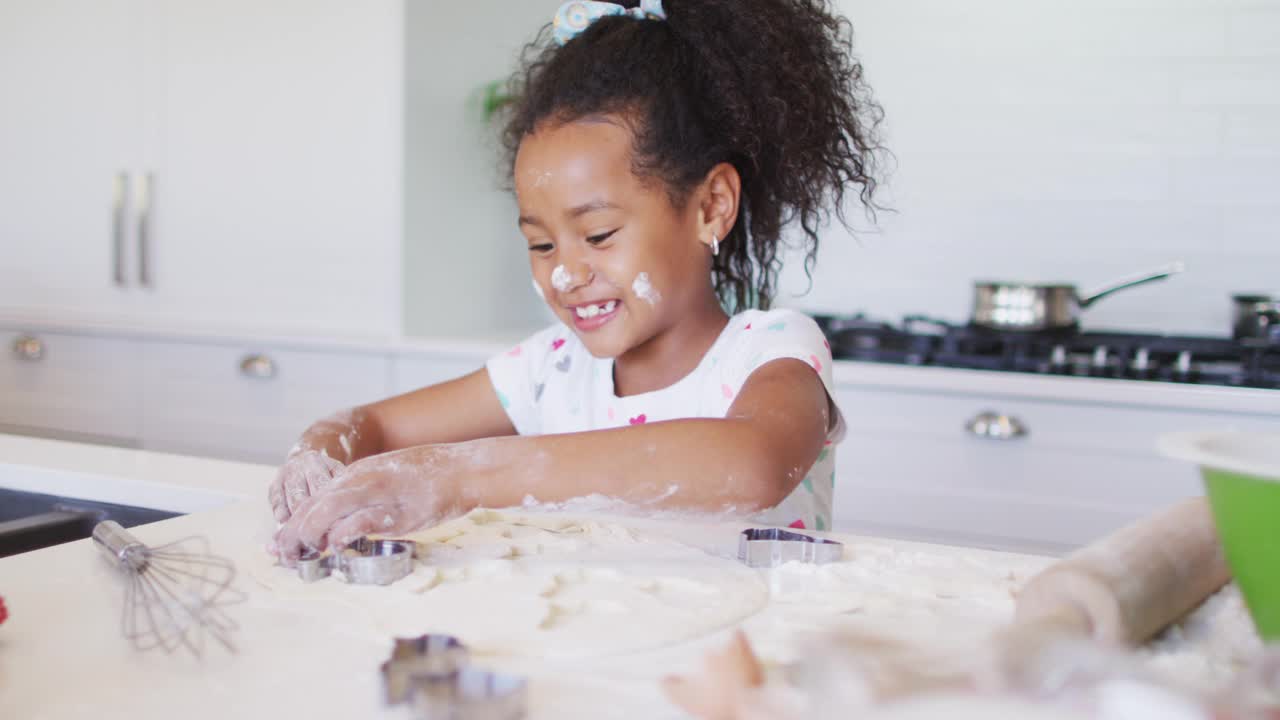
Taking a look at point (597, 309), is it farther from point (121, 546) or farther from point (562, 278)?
point (121, 546)

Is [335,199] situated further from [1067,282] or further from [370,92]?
[1067,282]

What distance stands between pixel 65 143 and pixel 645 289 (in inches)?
77.7

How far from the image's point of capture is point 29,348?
8.25ft

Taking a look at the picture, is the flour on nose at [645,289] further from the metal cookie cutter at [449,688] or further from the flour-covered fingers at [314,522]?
the metal cookie cutter at [449,688]

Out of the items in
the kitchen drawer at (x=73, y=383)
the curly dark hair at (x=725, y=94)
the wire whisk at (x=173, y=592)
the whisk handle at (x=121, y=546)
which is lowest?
the kitchen drawer at (x=73, y=383)

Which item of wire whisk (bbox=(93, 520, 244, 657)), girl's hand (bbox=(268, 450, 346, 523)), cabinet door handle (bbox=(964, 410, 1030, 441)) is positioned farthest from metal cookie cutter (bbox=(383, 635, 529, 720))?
cabinet door handle (bbox=(964, 410, 1030, 441))

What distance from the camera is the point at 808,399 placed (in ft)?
3.18

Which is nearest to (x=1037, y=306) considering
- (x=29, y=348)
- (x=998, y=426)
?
(x=998, y=426)

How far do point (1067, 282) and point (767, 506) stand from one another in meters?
1.61

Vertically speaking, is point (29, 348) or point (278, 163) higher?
point (278, 163)

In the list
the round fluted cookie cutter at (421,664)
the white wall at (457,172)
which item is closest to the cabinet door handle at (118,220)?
the white wall at (457,172)

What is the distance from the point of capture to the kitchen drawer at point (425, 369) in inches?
83.3

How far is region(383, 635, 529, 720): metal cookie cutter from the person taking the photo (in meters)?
0.43

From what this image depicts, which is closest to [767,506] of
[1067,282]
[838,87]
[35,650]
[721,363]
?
[721,363]
